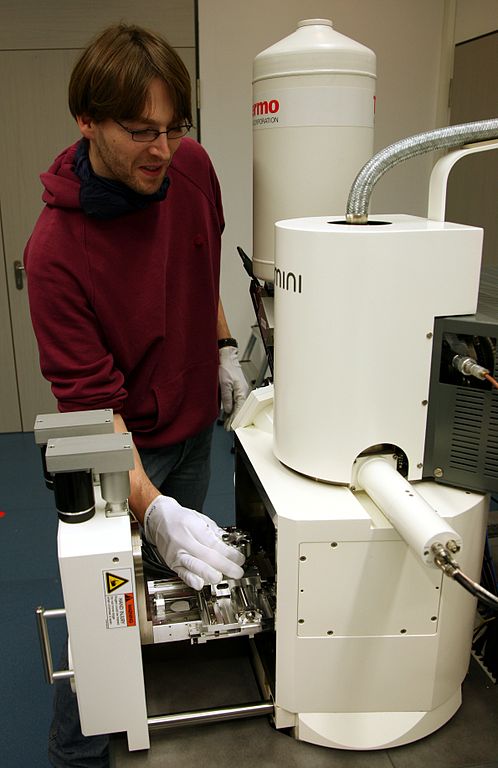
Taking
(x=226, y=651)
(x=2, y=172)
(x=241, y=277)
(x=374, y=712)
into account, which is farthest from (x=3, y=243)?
(x=374, y=712)

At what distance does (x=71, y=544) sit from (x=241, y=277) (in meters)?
2.88

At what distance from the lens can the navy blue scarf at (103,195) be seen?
3.84ft

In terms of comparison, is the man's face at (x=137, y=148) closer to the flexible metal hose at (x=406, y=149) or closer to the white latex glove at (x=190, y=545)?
the flexible metal hose at (x=406, y=149)

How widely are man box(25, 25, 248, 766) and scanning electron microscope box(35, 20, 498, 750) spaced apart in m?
0.15

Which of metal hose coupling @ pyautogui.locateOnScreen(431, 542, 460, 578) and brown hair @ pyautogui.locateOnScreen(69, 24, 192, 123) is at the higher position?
brown hair @ pyautogui.locateOnScreen(69, 24, 192, 123)

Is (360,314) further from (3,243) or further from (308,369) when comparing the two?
(3,243)

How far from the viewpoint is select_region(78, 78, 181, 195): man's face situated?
3.55 feet

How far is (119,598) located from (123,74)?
78 cm

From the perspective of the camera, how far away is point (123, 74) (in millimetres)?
1034

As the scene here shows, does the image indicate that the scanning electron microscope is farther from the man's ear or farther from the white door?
the white door

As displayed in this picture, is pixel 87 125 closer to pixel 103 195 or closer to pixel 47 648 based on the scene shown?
pixel 103 195

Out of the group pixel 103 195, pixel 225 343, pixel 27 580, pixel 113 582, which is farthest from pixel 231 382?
pixel 27 580

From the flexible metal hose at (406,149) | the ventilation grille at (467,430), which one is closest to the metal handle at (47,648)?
the ventilation grille at (467,430)

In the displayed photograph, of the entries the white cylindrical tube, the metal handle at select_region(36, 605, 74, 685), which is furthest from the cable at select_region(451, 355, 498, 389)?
the metal handle at select_region(36, 605, 74, 685)
